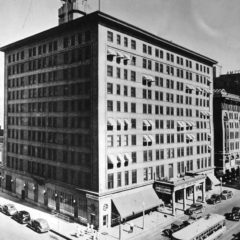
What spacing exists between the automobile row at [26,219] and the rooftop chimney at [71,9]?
33225 millimetres

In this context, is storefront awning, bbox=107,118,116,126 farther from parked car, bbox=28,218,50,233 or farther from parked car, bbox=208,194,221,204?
parked car, bbox=208,194,221,204

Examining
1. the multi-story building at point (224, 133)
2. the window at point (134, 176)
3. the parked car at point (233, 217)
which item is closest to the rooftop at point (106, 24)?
the multi-story building at point (224, 133)

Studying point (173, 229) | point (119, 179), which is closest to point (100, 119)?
point (119, 179)

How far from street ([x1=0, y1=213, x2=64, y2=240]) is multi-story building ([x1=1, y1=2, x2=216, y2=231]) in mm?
6654

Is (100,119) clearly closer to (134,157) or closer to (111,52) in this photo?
(134,157)

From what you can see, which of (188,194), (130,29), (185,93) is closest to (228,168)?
(188,194)

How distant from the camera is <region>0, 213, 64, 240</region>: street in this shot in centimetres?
3850

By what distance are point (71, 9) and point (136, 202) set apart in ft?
113

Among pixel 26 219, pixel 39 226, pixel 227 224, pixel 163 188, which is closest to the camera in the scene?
pixel 39 226

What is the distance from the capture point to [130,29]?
46.8 meters

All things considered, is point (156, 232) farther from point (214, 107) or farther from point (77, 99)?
point (214, 107)

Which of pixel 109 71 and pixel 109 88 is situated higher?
pixel 109 71

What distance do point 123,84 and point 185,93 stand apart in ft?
61.9

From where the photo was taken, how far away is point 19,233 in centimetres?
3978
